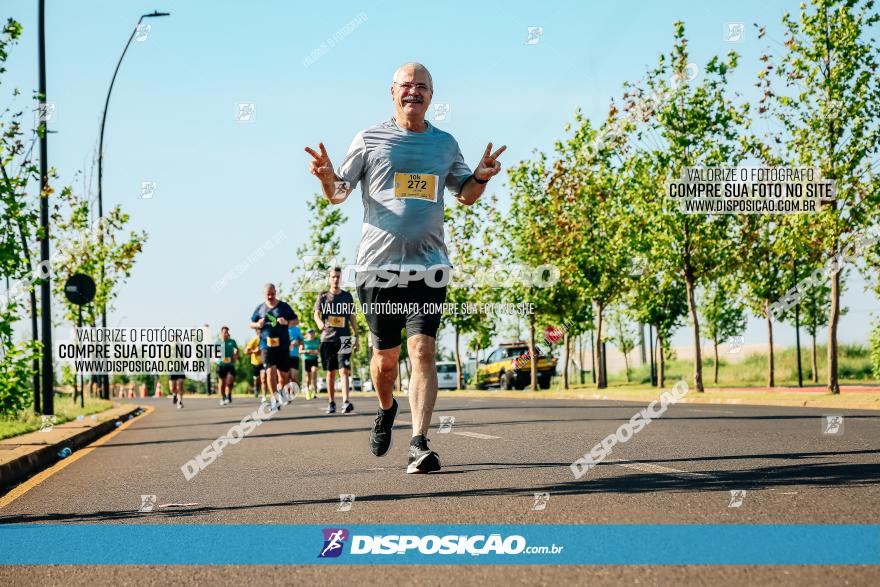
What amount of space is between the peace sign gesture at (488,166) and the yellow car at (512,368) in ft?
129

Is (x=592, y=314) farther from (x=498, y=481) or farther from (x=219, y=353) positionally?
(x=498, y=481)

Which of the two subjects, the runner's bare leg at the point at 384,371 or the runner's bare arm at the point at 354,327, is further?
the runner's bare arm at the point at 354,327

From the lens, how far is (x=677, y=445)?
9156 mm

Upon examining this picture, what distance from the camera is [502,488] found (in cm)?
634

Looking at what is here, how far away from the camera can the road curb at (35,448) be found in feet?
28.1

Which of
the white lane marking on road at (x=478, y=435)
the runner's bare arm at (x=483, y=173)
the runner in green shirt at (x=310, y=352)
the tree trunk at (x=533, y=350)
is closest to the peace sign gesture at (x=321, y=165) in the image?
the runner's bare arm at (x=483, y=173)

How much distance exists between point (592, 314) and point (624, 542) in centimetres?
4287

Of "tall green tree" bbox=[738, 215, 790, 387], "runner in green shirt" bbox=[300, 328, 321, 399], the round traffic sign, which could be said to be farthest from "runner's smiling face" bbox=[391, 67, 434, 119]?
"tall green tree" bbox=[738, 215, 790, 387]

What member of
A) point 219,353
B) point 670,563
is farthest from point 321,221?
point 670,563

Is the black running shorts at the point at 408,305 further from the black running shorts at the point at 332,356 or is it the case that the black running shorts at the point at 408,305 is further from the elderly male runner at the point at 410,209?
the black running shorts at the point at 332,356

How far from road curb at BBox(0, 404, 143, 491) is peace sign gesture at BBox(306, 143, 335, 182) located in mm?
3699

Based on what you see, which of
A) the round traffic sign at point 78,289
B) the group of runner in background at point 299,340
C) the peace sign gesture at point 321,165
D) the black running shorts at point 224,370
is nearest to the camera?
the peace sign gesture at point 321,165

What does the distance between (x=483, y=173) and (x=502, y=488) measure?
6.63ft

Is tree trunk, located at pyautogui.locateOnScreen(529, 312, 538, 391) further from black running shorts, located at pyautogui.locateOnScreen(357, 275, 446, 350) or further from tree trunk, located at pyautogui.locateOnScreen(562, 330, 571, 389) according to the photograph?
black running shorts, located at pyautogui.locateOnScreen(357, 275, 446, 350)
